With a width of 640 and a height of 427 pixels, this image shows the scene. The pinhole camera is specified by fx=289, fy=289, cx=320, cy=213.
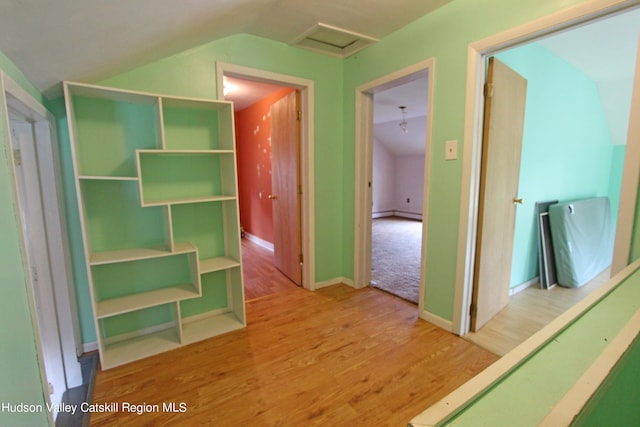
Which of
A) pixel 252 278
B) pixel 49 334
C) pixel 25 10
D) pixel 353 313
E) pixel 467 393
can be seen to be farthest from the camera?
pixel 252 278

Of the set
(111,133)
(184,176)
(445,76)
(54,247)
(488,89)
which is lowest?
(54,247)

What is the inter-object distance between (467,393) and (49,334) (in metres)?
2.21

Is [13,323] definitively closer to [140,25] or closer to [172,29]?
[140,25]

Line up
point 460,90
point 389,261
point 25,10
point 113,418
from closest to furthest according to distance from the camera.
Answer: point 25,10 → point 113,418 → point 460,90 → point 389,261

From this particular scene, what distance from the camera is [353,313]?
8.07 ft

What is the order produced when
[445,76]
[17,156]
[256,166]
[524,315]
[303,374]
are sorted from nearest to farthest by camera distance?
[17,156] < [303,374] < [445,76] < [524,315] < [256,166]

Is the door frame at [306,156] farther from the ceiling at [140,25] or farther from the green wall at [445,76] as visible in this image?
the green wall at [445,76]

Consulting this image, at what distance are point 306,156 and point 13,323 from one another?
2.22 metres

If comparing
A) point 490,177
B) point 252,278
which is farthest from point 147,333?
point 490,177

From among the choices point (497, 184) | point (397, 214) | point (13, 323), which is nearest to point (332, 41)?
point (497, 184)

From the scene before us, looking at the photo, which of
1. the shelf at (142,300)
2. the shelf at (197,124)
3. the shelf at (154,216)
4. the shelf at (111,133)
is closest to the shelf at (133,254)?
the shelf at (154,216)

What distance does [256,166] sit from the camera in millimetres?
4789

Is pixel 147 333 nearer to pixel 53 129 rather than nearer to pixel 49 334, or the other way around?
pixel 49 334

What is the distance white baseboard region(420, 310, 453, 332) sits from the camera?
2174mm
